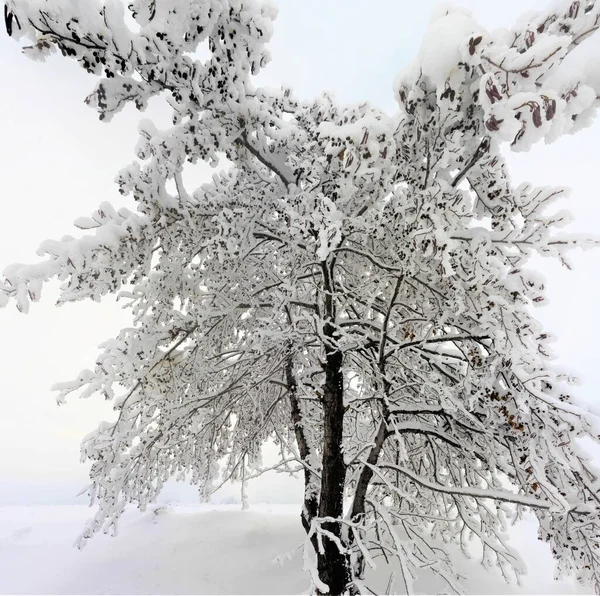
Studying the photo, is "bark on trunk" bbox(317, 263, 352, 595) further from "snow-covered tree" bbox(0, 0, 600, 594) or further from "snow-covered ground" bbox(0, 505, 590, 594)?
"snow-covered ground" bbox(0, 505, 590, 594)

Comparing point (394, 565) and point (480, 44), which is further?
point (394, 565)

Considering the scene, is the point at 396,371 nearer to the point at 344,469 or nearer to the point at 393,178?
the point at 344,469

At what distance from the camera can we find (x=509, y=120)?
2062 mm

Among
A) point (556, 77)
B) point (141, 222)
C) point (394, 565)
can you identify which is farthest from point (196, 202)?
point (394, 565)

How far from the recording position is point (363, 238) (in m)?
3.84

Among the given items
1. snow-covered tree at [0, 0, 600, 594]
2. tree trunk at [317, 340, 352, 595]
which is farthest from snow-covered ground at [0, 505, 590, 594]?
snow-covered tree at [0, 0, 600, 594]

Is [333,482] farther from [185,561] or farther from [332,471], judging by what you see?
[185,561]

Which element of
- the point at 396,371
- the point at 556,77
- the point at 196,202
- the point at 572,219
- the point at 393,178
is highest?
the point at 196,202

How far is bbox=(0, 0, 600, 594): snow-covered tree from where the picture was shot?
7.81 feet

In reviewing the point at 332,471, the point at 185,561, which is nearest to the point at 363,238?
the point at 332,471

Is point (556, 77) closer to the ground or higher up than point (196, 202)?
closer to the ground

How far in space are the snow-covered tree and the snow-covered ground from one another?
3.00m

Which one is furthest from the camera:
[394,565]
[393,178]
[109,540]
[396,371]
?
[109,540]

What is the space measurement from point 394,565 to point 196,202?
6967mm
